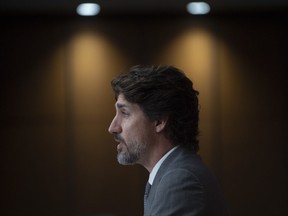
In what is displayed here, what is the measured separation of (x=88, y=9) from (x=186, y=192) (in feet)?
16.0

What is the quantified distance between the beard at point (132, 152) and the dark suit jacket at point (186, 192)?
0.14 meters

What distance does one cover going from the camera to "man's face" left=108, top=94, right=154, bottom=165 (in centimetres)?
159

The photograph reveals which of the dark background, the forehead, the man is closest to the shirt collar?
the man

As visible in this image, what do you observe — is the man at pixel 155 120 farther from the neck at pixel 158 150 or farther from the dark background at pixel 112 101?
the dark background at pixel 112 101

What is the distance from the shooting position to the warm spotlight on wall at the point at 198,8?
5847 mm

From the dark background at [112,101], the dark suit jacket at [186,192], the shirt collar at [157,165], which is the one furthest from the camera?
the dark background at [112,101]

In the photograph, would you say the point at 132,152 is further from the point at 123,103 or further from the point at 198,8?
the point at 198,8

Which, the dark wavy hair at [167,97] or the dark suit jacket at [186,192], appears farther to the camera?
the dark wavy hair at [167,97]

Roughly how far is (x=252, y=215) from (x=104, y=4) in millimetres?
2795

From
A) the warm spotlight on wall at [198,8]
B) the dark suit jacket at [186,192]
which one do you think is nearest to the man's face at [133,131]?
the dark suit jacket at [186,192]

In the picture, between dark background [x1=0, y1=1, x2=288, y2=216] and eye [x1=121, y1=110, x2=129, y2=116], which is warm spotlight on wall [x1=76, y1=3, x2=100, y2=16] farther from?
eye [x1=121, y1=110, x2=129, y2=116]

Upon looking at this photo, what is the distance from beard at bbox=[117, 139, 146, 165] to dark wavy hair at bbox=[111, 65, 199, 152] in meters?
0.09

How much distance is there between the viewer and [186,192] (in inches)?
52.4

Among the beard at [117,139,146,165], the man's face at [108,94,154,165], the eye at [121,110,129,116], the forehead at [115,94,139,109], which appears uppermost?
the forehead at [115,94,139,109]
